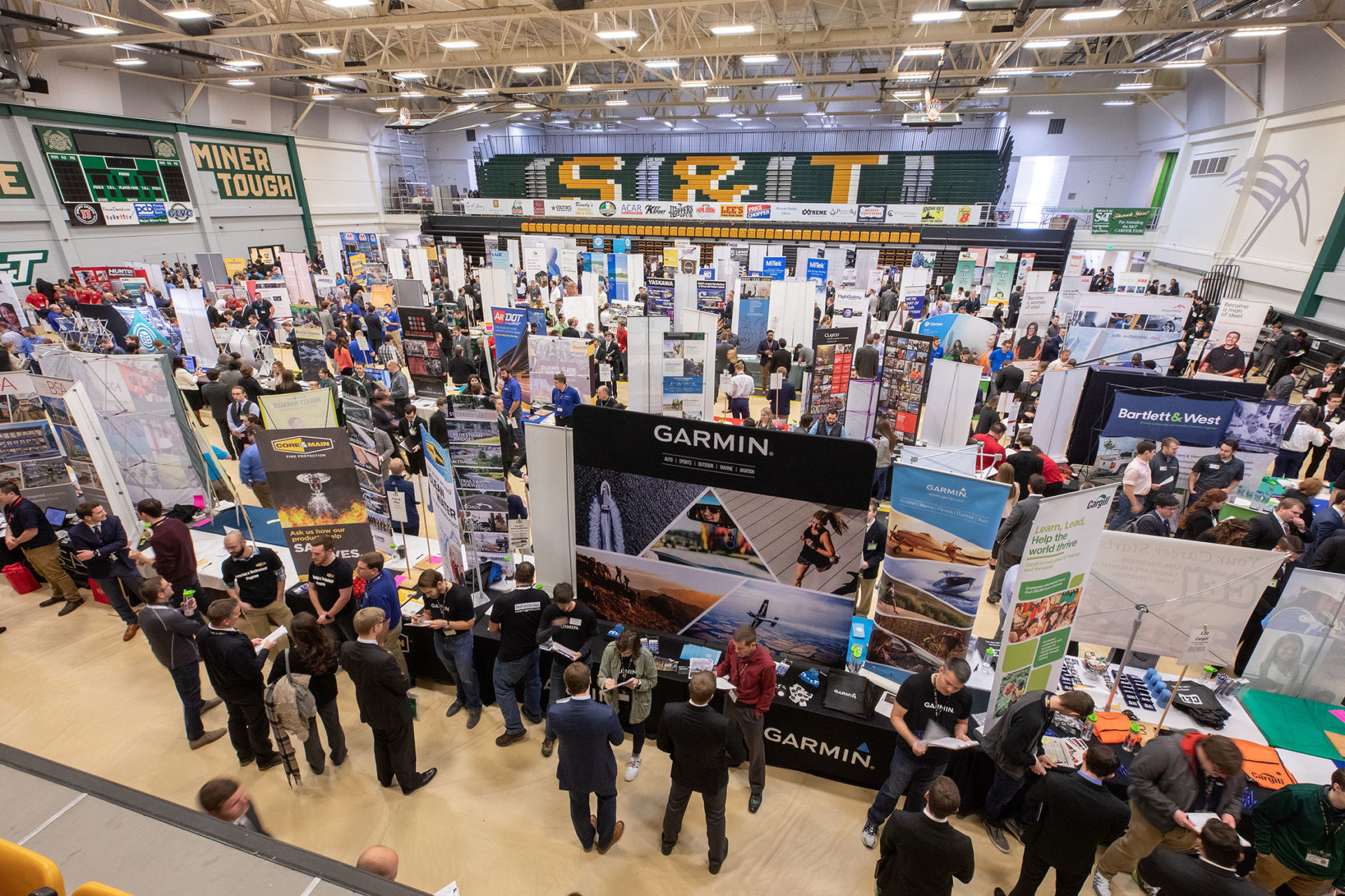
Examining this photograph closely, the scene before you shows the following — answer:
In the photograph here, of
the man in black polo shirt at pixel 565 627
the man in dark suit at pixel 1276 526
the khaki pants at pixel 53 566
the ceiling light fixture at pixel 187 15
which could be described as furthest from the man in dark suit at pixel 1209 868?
the ceiling light fixture at pixel 187 15

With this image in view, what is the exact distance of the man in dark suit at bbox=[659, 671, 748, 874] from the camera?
3021 millimetres

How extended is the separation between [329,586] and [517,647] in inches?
61.7

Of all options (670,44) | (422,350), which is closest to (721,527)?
(422,350)

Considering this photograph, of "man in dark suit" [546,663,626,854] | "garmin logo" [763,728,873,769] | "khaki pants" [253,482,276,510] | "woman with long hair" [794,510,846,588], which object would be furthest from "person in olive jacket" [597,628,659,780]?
"khaki pants" [253,482,276,510]

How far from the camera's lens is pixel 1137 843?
→ 304 centimetres

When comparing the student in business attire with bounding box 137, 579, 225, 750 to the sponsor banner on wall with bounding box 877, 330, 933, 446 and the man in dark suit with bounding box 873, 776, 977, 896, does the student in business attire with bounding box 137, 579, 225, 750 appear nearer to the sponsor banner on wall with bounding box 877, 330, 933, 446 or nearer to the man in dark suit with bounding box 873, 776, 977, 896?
the man in dark suit with bounding box 873, 776, 977, 896

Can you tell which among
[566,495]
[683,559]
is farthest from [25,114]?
[683,559]

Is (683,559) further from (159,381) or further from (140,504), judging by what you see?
(159,381)

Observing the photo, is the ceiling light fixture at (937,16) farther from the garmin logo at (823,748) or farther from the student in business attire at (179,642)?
the student in business attire at (179,642)

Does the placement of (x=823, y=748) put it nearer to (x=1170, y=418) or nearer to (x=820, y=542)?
(x=820, y=542)

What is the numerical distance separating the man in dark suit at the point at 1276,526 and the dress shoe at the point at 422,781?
616cm

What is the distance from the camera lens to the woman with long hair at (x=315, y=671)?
361 cm

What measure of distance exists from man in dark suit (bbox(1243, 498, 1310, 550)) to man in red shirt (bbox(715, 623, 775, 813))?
3974 millimetres

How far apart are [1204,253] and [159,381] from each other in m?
23.4
